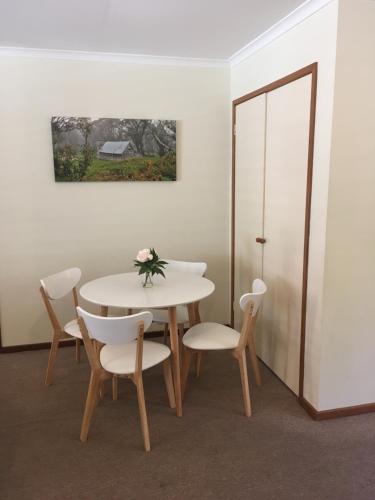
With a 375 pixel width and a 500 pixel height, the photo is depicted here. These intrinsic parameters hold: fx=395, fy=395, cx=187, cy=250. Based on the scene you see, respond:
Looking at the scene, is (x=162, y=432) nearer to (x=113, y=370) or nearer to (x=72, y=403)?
(x=113, y=370)

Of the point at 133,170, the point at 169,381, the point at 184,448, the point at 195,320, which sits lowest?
the point at 184,448

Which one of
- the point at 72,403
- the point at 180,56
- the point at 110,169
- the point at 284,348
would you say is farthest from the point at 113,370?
the point at 180,56

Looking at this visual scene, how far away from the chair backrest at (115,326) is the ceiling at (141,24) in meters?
1.82

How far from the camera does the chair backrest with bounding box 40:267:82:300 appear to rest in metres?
2.86

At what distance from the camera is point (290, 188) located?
105 inches

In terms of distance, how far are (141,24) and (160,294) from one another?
1817mm

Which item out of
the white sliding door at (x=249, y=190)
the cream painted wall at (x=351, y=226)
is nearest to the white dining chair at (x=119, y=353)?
the cream painted wall at (x=351, y=226)

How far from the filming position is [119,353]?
240 cm

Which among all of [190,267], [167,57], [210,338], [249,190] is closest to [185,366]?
[210,338]

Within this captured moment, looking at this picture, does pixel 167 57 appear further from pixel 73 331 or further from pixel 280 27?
pixel 73 331

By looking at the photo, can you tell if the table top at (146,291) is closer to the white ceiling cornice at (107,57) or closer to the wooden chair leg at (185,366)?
the wooden chair leg at (185,366)

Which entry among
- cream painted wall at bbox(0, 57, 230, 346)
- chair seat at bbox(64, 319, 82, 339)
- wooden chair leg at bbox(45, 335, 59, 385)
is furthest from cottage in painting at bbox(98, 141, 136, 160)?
wooden chair leg at bbox(45, 335, 59, 385)

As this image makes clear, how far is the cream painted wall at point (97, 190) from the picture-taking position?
3248 millimetres

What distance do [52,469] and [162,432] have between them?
641 millimetres
